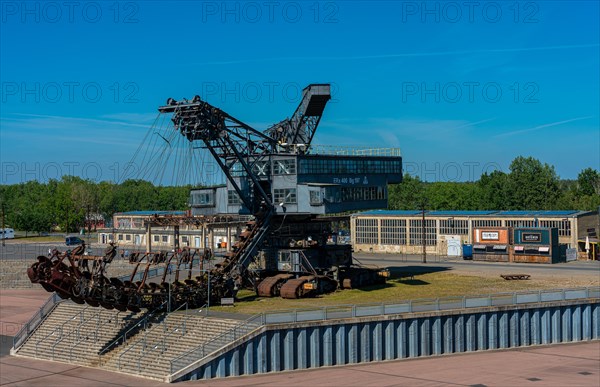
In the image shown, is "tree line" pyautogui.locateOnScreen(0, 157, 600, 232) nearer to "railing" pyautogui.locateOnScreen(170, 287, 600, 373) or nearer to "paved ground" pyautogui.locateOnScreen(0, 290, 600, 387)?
"railing" pyautogui.locateOnScreen(170, 287, 600, 373)

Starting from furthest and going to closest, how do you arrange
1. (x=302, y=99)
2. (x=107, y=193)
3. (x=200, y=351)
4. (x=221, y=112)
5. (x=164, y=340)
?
(x=107, y=193), (x=302, y=99), (x=221, y=112), (x=164, y=340), (x=200, y=351)

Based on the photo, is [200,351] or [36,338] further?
[36,338]

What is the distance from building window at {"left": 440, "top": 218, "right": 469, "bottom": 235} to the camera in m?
105

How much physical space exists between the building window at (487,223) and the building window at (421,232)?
23.7 feet

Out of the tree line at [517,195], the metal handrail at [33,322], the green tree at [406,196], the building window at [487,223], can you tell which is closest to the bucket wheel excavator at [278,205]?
the metal handrail at [33,322]

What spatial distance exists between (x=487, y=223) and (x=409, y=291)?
42.7 metres

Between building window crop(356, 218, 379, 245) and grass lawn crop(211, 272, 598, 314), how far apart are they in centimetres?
3821

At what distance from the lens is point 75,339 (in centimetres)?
5275

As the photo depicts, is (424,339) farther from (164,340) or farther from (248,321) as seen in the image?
(164,340)

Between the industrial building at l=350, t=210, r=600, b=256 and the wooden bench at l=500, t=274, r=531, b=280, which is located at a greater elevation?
the industrial building at l=350, t=210, r=600, b=256

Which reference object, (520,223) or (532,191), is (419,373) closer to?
(520,223)

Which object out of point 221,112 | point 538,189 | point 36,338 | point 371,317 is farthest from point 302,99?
point 538,189

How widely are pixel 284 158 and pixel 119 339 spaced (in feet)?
76.6

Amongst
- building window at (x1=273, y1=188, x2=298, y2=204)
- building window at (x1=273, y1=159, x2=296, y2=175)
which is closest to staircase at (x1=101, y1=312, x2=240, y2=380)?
building window at (x1=273, y1=188, x2=298, y2=204)
